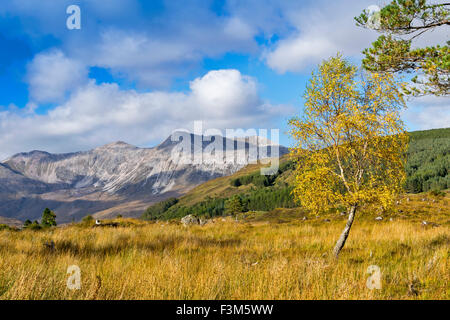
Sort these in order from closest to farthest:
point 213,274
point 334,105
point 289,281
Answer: point 289,281 → point 213,274 → point 334,105

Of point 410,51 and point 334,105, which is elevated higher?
point 410,51

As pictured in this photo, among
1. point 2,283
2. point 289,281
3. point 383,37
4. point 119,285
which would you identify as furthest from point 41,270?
point 383,37

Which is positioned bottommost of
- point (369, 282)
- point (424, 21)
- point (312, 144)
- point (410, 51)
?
point (369, 282)

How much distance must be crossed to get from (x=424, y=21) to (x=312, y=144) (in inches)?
260

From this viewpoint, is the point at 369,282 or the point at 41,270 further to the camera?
the point at 41,270

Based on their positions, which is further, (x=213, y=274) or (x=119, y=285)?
(x=213, y=274)

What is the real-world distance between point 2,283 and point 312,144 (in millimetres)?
10141

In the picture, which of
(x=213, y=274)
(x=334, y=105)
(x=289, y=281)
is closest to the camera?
(x=289, y=281)

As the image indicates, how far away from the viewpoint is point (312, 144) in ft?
36.9

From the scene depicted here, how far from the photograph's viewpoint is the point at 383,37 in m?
11.7
